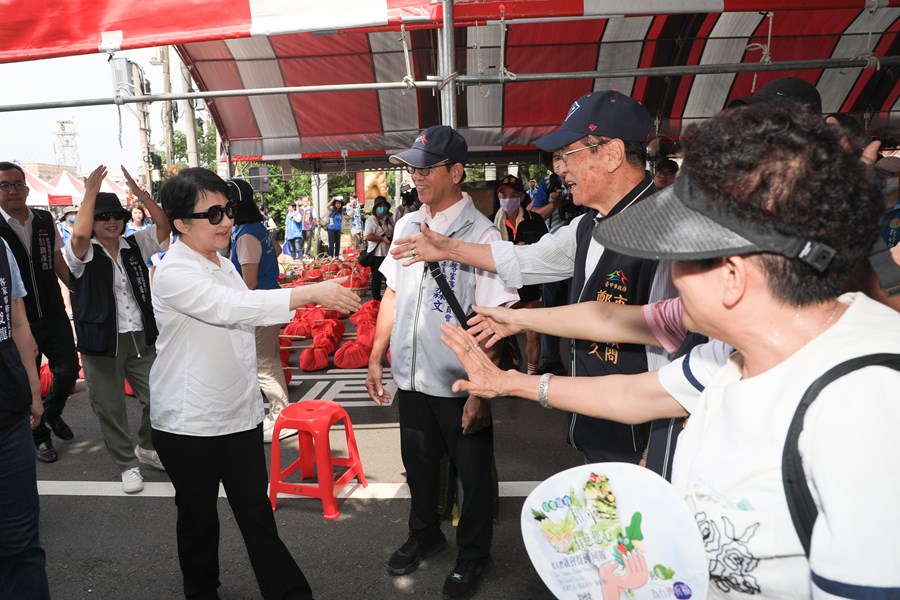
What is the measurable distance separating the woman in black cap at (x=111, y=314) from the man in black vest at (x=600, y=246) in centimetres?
274

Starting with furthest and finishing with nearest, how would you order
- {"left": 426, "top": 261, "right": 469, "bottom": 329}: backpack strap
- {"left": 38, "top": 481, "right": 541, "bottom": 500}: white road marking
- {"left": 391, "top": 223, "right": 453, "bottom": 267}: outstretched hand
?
{"left": 38, "top": 481, "right": 541, "bottom": 500}: white road marking
{"left": 426, "top": 261, "right": 469, "bottom": 329}: backpack strap
{"left": 391, "top": 223, "right": 453, "bottom": 267}: outstretched hand

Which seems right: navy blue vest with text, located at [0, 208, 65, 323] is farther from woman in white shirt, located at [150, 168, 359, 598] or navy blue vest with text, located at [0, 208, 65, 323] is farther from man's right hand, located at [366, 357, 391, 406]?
man's right hand, located at [366, 357, 391, 406]

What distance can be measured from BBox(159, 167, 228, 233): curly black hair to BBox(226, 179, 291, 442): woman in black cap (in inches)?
80.4

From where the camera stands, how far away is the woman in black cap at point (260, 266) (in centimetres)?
487

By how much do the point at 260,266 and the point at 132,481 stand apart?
188cm

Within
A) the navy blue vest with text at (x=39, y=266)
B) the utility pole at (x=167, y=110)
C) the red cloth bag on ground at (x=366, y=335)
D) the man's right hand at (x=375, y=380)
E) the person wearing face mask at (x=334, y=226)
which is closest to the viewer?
the man's right hand at (x=375, y=380)

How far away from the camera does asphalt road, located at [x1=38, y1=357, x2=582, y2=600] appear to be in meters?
3.09

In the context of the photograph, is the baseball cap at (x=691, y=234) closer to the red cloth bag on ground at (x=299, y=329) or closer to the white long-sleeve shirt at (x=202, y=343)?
the white long-sleeve shirt at (x=202, y=343)

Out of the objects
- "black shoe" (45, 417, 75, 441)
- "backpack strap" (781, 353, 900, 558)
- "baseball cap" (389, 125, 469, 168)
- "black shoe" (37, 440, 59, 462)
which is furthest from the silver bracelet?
"black shoe" (45, 417, 75, 441)

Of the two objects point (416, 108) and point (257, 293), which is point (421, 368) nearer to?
point (257, 293)

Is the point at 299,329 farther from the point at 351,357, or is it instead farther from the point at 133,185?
the point at 133,185

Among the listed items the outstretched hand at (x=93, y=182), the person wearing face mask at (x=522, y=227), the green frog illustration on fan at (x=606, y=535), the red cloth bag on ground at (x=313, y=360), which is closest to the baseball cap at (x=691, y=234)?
the green frog illustration on fan at (x=606, y=535)

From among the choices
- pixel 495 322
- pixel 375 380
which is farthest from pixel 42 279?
pixel 495 322

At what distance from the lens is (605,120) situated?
2301mm
